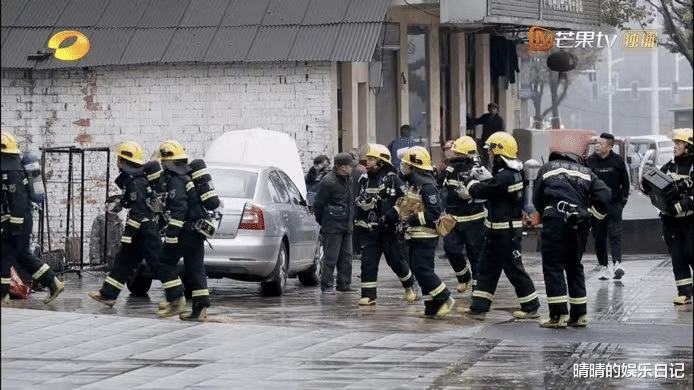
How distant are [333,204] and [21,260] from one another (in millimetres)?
3905

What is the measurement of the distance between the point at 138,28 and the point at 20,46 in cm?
188

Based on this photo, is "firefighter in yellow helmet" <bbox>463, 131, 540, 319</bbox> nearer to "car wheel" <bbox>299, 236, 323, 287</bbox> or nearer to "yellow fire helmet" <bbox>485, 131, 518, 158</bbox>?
"yellow fire helmet" <bbox>485, 131, 518, 158</bbox>

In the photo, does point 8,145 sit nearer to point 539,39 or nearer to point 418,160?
point 418,160

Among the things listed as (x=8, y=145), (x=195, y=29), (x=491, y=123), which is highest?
(x=195, y=29)

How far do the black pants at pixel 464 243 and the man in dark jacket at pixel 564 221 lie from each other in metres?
3.09

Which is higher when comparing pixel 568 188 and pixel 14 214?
pixel 568 188

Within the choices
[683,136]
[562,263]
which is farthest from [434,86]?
[562,263]

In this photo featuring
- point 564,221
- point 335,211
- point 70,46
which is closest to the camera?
point 564,221

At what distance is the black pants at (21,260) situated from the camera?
15.4 m

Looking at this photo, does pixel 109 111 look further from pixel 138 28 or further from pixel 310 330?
pixel 310 330

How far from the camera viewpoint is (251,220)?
16812mm

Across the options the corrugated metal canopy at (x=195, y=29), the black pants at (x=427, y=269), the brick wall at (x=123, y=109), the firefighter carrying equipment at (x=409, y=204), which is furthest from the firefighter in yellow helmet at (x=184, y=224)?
the brick wall at (x=123, y=109)

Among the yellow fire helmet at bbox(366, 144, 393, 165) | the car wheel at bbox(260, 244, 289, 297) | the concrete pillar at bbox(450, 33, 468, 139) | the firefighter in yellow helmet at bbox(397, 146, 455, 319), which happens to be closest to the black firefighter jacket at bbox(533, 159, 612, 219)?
the firefighter in yellow helmet at bbox(397, 146, 455, 319)

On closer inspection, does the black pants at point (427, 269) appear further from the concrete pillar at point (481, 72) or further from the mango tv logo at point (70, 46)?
the concrete pillar at point (481, 72)
